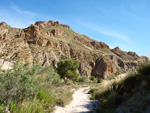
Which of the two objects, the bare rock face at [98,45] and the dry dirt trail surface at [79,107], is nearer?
the dry dirt trail surface at [79,107]

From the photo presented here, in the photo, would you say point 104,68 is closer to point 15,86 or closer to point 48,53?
point 48,53

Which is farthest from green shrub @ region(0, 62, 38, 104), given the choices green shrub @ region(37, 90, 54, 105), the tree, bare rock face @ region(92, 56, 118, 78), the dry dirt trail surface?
bare rock face @ region(92, 56, 118, 78)

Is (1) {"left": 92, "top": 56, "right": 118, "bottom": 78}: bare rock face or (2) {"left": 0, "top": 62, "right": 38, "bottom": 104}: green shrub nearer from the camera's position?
(2) {"left": 0, "top": 62, "right": 38, "bottom": 104}: green shrub

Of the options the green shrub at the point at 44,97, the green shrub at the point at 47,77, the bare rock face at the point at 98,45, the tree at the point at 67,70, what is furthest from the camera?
the bare rock face at the point at 98,45

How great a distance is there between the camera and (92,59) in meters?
64.4

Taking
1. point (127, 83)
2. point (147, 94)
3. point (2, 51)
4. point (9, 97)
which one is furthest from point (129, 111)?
point (2, 51)

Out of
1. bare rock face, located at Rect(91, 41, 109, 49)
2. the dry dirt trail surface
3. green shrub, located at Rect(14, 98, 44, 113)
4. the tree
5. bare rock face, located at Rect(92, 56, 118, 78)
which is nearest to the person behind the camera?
green shrub, located at Rect(14, 98, 44, 113)

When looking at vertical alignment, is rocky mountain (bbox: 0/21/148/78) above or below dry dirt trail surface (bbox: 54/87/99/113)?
above

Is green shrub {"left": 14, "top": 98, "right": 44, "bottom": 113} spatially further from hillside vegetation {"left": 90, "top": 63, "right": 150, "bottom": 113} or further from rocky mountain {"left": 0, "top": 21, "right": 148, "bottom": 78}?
rocky mountain {"left": 0, "top": 21, "right": 148, "bottom": 78}

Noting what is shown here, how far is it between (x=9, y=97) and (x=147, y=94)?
476 centimetres

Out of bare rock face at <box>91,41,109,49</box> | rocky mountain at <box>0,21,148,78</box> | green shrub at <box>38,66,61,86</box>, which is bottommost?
green shrub at <box>38,66,61,86</box>

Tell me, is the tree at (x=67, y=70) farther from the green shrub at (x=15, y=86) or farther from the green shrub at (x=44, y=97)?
the green shrub at (x=15, y=86)

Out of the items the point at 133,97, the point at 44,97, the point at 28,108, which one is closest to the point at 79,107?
the point at 44,97

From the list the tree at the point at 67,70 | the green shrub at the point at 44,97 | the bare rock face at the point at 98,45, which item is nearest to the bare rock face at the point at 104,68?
the bare rock face at the point at 98,45
